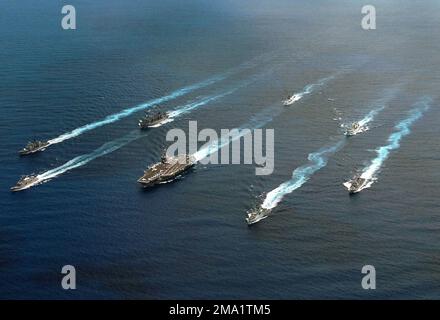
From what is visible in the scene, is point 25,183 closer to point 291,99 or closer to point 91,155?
point 91,155

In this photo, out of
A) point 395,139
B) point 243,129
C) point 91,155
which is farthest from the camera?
point 243,129

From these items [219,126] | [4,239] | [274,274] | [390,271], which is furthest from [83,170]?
[390,271]

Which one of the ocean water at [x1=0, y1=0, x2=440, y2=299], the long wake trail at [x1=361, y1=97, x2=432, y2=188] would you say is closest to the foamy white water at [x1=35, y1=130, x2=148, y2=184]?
the ocean water at [x1=0, y1=0, x2=440, y2=299]

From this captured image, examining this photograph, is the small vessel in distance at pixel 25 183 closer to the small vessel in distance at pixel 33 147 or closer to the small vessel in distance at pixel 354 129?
the small vessel in distance at pixel 33 147

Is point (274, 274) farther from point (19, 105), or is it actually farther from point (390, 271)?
point (19, 105)

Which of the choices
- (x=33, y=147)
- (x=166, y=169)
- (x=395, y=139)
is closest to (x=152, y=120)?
(x=166, y=169)

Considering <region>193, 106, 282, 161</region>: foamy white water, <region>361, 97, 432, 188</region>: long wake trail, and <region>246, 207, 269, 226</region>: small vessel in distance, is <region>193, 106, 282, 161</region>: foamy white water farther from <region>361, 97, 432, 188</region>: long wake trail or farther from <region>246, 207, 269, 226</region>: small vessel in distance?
<region>361, 97, 432, 188</region>: long wake trail

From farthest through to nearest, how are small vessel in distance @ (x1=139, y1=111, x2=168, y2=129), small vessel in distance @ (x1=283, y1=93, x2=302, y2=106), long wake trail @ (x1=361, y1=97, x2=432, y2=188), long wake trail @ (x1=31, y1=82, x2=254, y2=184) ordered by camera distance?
small vessel in distance @ (x1=283, y1=93, x2=302, y2=106)
small vessel in distance @ (x1=139, y1=111, x2=168, y2=129)
long wake trail @ (x1=31, y1=82, x2=254, y2=184)
long wake trail @ (x1=361, y1=97, x2=432, y2=188)

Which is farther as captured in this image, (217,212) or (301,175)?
(301,175)
